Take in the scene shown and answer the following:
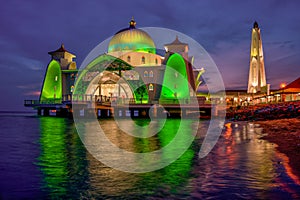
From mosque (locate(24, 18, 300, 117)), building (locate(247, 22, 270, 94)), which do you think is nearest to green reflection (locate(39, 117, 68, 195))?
mosque (locate(24, 18, 300, 117))

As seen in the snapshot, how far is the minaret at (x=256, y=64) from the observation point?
2554 inches

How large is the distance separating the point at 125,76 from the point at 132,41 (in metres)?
8.02

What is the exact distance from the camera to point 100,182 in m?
6.90

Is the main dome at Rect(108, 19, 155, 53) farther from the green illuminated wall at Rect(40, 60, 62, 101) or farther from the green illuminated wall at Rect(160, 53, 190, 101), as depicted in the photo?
the green illuminated wall at Rect(40, 60, 62, 101)

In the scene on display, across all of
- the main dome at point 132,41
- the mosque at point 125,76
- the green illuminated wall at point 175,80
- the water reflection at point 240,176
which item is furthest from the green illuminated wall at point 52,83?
the water reflection at point 240,176

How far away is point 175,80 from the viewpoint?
151 ft

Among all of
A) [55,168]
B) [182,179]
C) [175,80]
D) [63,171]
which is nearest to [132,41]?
[175,80]

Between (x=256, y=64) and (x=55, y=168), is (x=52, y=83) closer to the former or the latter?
(x=256, y=64)

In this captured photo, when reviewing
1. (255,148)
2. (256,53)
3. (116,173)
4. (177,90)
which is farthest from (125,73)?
(116,173)

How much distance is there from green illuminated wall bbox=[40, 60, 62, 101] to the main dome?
9504 mm

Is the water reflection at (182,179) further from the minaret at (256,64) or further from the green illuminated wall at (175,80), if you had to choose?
the minaret at (256,64)

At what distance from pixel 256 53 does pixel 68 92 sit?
37778 mm

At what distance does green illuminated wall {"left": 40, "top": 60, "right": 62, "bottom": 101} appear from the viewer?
52.4m

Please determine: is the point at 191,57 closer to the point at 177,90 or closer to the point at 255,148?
the point at 177,90
